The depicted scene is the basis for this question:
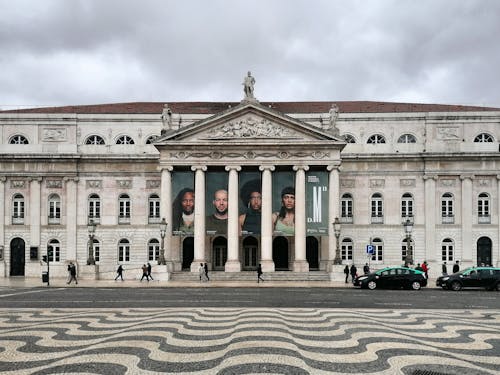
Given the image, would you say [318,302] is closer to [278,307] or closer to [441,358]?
[278,307]

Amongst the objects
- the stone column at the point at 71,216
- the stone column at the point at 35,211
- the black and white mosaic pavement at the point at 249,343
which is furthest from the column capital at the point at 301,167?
the black and white mosaic pavement at the point at 249,343

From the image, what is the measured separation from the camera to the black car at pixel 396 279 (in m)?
32.7

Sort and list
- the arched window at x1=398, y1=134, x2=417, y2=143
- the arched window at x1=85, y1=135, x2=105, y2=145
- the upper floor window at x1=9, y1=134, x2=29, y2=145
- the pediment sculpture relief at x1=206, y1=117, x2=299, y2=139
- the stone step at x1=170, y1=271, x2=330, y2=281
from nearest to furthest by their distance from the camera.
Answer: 1. the stone step at x1=170, y1=271, x2=330, y2=281
2. the pediment sculpture relief at x1=206, y1=117, x2=299, y2=139
3. the upper floor window at x1=9, y1=134, x2=29, y2=145
4. the arched window at x1=398, y1=134, x2=417, y2=143
5. the arched window at x1=85, y1=135, x2=105, y2=145

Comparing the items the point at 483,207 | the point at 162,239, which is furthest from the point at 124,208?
the point at 483,207

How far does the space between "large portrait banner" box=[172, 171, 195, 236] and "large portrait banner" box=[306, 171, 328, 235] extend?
930cm

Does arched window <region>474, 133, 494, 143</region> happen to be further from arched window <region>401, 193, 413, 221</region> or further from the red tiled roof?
arched window <region>401, 193, 413, 221</region>

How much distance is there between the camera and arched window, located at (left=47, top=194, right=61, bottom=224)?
172 ft

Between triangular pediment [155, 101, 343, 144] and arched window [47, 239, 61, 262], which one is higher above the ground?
triangular pediment [155, 101, 343, 144]

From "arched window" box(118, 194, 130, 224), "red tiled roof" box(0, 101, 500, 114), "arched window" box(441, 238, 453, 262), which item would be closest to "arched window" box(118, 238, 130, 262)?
"arched window" box(118, 194, 130, 224)

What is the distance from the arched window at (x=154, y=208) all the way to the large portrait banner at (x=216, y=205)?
25.3 ft

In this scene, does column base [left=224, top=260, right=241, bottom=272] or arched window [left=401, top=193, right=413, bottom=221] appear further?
arched window [left=401, top=193, right=413, bottom=221]

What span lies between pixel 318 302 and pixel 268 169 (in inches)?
990

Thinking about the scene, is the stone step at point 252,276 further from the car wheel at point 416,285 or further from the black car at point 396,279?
the car wheel at point 416,285

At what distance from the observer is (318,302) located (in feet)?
73.6
